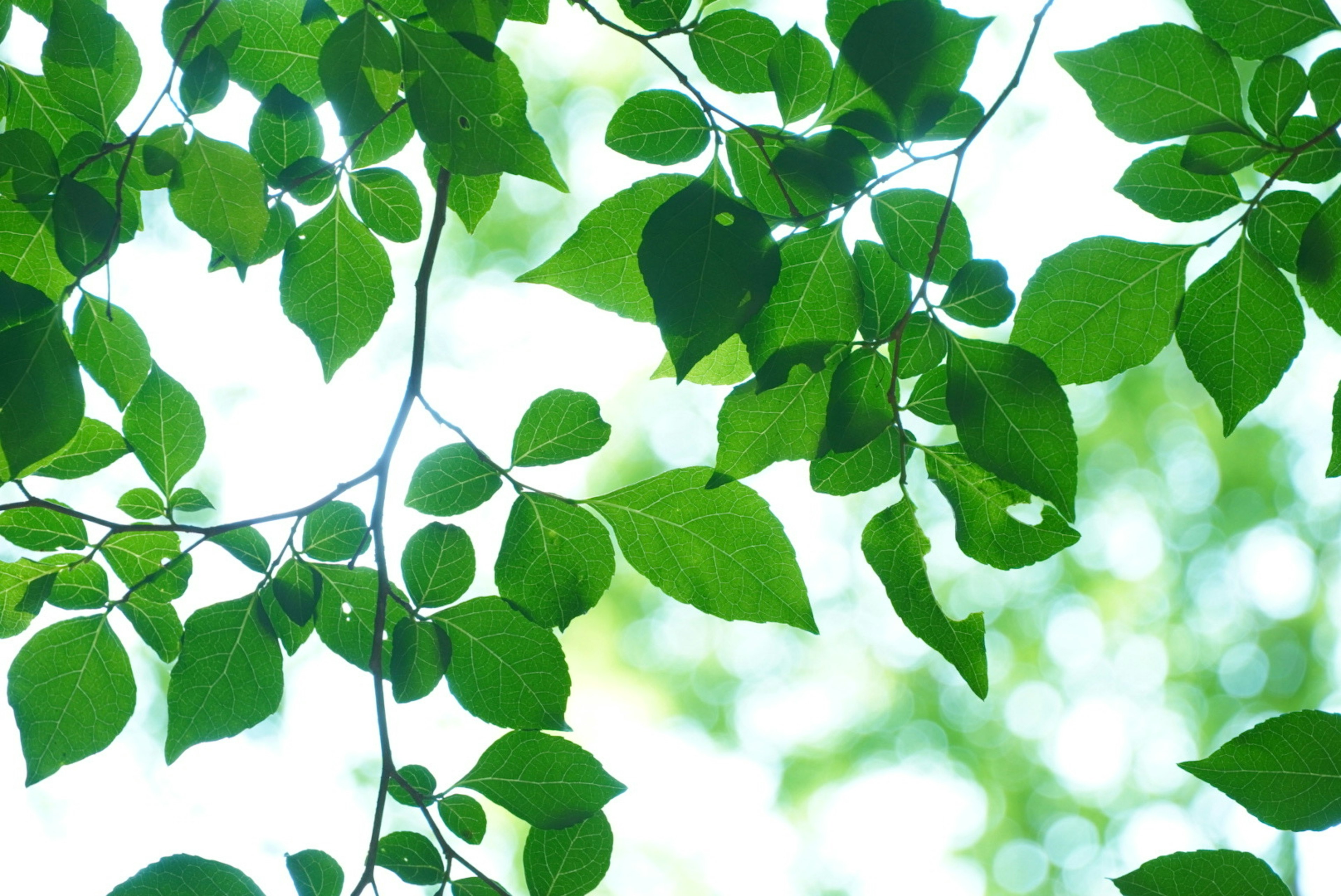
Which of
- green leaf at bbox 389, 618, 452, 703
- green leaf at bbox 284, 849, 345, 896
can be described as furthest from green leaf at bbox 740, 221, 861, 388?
green leaf at bbox 284, 849, 345, 896

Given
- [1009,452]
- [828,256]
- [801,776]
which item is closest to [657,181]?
[828,256]

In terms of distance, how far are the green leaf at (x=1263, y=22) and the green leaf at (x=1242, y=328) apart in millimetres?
86

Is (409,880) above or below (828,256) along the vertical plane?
below

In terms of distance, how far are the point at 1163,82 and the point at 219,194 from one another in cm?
42

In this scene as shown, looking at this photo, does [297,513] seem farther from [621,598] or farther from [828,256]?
[621,598]

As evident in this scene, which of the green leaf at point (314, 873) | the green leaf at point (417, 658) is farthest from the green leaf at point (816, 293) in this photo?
the green leaf at point (314, 873)

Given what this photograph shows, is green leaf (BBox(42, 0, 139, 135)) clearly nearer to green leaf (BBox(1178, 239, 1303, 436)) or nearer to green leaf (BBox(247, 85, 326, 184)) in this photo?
green leaf (BBox(247, 85, 326, 184))

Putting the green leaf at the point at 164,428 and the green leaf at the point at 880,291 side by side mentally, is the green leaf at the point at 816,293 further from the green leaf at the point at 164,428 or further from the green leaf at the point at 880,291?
the green leaf at the point at 164,428

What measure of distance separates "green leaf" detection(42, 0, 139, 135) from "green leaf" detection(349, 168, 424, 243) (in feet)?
0.36

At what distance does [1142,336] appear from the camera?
437 millimetres

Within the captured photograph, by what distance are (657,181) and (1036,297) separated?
0.18 meters

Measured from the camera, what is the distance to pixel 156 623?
51cm

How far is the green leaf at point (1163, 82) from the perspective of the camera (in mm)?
410

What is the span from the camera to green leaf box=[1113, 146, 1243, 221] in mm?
437
